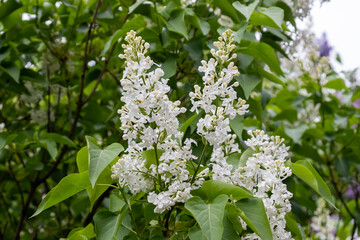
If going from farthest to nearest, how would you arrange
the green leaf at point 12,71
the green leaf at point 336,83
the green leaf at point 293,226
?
the green leaf at point 336,83, the green leaf at point 12,71, the green leaf at point 293,226

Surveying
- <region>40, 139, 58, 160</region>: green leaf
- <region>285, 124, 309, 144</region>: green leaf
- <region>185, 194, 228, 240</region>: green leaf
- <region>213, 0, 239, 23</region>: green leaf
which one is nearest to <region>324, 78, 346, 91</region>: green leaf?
<region>285, 124, 309, 144</region>: green leaf

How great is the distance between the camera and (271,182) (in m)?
0.89

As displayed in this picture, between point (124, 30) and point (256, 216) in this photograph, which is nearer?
point (256, 216)

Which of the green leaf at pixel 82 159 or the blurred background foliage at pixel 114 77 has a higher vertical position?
the green leaf at pixel 82 159

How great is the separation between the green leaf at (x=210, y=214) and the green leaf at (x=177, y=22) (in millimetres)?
646

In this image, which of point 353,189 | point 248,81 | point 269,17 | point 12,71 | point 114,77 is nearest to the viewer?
point 269,17

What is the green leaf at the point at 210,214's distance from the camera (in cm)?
75

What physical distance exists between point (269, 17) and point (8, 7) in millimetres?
1005

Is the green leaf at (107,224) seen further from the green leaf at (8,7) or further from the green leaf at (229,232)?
the green leaf at (8,7)

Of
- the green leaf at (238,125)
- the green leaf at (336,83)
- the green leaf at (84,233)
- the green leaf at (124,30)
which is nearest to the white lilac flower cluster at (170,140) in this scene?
the green leaf at (84,233)

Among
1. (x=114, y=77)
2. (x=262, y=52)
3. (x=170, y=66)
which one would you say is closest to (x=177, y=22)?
(x=170, y=66)

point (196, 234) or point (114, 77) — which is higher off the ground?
point (196, 234)

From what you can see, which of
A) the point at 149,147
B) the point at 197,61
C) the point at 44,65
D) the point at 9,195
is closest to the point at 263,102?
the point at 197,61

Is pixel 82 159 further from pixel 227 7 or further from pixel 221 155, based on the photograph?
pixel 227 7
